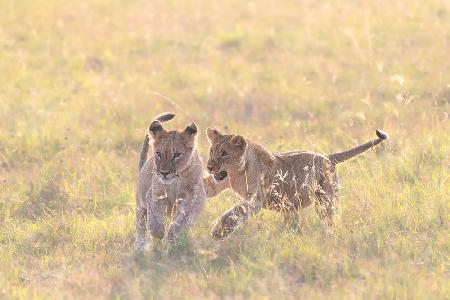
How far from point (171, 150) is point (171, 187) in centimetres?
32

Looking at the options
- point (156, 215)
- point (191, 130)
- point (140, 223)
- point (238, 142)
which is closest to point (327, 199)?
point (238, 142)

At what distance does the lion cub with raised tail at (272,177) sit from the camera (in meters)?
7.38

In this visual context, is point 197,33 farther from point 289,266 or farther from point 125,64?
point 289,266

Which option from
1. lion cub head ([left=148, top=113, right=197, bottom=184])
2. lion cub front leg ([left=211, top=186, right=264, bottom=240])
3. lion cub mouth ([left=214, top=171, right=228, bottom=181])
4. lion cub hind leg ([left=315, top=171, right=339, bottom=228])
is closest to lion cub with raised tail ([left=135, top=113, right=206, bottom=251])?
lion cub head ([left=148, top=113, right=197, bottom=184])

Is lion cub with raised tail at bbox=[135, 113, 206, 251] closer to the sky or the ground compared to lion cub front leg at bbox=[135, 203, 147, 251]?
closer to the sky

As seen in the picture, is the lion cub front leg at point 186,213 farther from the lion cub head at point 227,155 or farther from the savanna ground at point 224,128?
the lion cub head at point 227,155

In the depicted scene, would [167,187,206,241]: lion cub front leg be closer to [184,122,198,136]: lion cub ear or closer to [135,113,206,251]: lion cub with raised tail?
[135,113,206,251]: lion cub with raised tail

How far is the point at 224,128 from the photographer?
35.9ft

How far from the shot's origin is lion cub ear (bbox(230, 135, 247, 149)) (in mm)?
7355

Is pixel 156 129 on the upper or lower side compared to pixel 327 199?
upper

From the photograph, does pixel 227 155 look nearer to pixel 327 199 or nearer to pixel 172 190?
pixel 172 190

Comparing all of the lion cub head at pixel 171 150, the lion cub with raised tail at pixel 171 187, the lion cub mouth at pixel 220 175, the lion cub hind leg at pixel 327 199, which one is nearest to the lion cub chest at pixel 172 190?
the lion cub with raised tail at pixel 171 187

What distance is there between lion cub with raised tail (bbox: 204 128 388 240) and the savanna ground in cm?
18

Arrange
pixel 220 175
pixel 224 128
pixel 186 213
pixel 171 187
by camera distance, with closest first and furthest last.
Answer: pixel 186 213 < pixel 171 187 < pixel 220 175 < pixel 224 128
